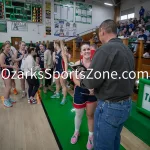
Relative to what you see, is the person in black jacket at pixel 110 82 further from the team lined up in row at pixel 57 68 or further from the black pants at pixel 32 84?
the black pants at pixel 32 84

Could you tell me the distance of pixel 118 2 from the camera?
13375mm

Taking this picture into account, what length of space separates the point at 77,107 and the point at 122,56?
1.11 m

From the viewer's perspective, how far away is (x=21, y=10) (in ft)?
34.8

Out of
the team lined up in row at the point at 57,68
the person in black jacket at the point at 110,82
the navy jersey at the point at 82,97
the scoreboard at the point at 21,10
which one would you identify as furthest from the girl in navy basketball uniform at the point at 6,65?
the scoreboard at the point at 21,10

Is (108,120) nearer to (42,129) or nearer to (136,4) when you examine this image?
(42,129)

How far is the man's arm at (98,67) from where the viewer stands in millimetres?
1046

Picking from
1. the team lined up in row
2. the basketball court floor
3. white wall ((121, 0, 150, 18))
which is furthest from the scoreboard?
the basketball court floor

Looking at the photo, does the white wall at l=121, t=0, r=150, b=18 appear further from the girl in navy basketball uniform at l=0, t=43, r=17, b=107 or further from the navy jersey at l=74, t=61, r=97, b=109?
the navy jersey at l=74, t=61, r=97, b=109

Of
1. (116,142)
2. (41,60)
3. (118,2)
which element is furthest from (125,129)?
(118,2)

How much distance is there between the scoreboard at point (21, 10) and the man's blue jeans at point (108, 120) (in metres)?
11.4

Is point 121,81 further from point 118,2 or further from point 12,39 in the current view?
point 118,2

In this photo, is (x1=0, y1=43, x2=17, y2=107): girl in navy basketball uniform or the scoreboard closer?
(x1=0, y1=43, x2=17, y2=107): girl in navy basketball uniform

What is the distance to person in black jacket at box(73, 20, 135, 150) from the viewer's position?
3.48 feet

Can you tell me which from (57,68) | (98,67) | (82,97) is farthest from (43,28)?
(98,67)
